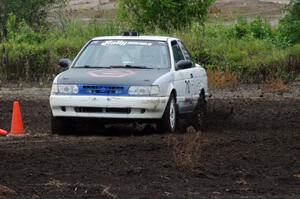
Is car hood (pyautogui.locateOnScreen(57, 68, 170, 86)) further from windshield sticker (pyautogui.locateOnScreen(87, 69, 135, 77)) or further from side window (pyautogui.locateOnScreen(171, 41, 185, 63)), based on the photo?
side window (pyautogui.locateOnScreen(171, 41, 185, 63))

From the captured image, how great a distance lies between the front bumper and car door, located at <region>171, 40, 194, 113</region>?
3.38 ft

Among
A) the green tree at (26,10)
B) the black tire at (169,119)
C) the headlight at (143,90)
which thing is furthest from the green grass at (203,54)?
the headlight at (143,90)

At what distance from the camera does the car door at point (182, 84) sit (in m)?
15.9

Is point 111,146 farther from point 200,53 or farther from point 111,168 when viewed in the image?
point 200,53

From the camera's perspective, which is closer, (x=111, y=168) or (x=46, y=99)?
(x=111, y=168)

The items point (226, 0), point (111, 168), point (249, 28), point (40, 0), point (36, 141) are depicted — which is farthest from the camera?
point (226, 0)

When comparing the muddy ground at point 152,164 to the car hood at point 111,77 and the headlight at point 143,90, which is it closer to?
the headlight at point 143,90

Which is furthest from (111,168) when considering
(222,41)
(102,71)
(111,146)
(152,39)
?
(222,41)

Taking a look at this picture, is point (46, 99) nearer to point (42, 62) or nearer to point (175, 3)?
point (42, 62)

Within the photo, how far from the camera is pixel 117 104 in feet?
47.9

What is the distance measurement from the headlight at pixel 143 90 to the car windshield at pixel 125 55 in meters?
0.97

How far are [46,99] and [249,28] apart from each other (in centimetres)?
1045

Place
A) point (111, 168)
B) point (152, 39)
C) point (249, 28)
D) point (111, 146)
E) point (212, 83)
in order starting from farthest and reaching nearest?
point (249, 28) < point (212, 83) < point (152, 39) < point (111, 146) < point (111, 168)

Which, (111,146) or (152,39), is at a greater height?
(152,39)
